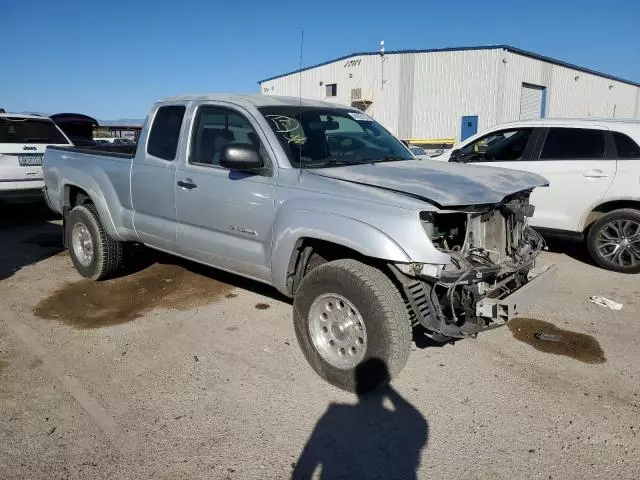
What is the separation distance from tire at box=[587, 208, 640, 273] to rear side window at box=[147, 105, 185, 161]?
16.5 feet

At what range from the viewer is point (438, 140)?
97.3 ft

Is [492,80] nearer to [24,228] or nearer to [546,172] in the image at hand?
[546,172]

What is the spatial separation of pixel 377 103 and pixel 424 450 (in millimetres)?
31077

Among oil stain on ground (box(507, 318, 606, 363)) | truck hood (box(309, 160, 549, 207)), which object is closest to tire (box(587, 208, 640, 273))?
oil stain on ground (box(507, 318, 606, 363))

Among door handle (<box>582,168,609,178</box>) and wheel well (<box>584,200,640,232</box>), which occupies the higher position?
door handle (<box>582,168,609,178</box>)

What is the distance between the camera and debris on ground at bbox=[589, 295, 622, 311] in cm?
504

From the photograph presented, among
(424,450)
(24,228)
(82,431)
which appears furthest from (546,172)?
(24,228)

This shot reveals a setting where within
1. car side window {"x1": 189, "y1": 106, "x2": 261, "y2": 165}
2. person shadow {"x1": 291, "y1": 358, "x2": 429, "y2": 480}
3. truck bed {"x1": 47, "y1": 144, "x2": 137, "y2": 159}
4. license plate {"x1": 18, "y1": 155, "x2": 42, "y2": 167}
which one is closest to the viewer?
person shadow {"x1": 291, "y1": 358, "x2": 429, "y2": 480}

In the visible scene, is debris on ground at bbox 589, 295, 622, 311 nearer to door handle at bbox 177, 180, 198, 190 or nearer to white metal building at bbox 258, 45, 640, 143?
door handle at bbox 177, 180, 198, 190

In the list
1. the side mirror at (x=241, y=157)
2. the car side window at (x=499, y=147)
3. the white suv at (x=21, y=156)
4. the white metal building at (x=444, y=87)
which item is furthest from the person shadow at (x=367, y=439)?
the white metal building at (x=444, y=87)

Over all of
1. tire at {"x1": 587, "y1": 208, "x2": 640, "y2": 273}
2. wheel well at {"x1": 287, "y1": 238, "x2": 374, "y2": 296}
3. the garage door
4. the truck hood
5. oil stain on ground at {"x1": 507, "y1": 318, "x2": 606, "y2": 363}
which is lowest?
oil stain on ground at {"x1": 507, "y1": 318, "x2": 606, "y2": 363}

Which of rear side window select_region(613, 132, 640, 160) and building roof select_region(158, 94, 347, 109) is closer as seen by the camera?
building roof select_region(158, 94, 347, 109)

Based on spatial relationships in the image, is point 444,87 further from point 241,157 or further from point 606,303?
point 241,157

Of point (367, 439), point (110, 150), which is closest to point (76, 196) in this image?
point (110, 150)
